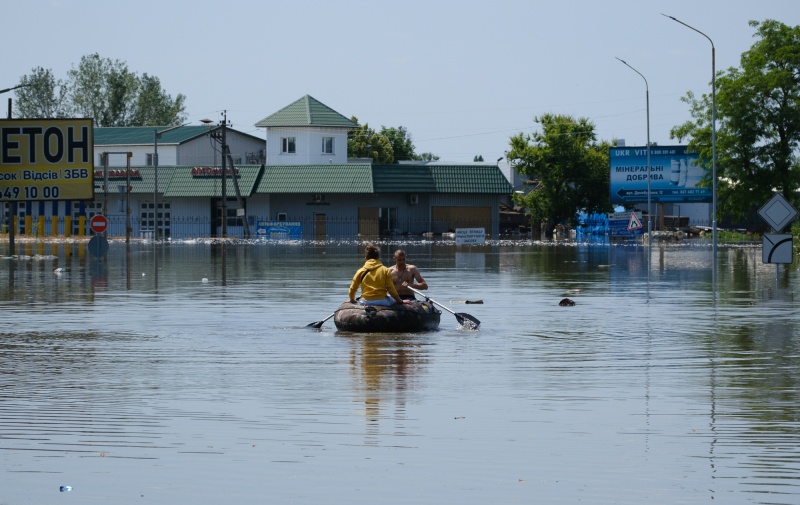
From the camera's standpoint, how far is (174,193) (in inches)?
3836

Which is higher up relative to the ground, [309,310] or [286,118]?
[286,118]

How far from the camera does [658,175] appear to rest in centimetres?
8888

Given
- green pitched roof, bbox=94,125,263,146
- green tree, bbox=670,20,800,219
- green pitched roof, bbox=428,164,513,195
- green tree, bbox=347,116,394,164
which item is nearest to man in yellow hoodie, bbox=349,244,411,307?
green tree, bbox=670,20,800,219

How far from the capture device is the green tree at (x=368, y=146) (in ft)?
412

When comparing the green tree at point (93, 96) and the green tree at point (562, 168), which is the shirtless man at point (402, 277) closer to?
the green tree at point (562, 168)

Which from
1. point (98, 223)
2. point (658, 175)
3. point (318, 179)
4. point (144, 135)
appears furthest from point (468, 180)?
point (98, 223)

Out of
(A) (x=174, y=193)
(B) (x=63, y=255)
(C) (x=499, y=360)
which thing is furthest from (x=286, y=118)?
(C) (x=499, y=360)

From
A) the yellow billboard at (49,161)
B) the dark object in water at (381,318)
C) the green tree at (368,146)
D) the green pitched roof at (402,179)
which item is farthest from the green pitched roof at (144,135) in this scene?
the dark object in water at (381,318)

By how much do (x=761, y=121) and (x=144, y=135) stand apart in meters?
51.5

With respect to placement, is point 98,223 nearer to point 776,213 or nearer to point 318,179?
point 776,213

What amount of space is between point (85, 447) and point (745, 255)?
176 ft

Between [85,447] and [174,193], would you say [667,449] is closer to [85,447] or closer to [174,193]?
[85,447]

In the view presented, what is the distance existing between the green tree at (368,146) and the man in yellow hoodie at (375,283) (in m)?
104

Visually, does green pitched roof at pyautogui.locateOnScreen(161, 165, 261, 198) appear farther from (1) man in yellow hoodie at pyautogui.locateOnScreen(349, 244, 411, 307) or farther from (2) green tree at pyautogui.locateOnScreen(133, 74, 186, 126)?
(1) man in yellow hoodie at pyautogui.locateOnScreen(349, 244, 411, 307)
